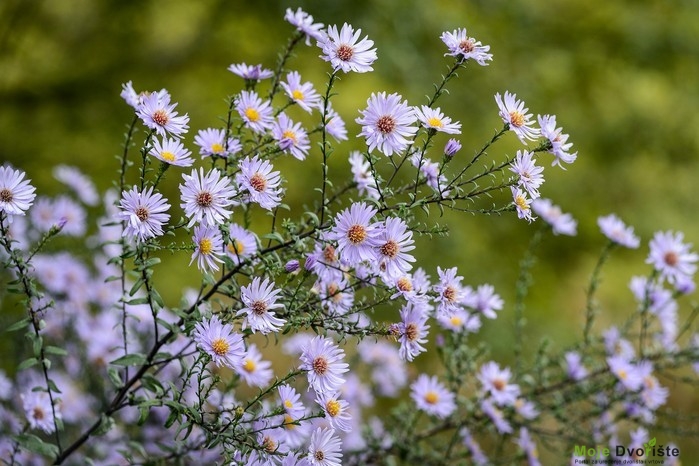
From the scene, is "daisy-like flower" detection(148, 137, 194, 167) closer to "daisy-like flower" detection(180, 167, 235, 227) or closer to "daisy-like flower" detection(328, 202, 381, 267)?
"daisy-like flower" detection(180, 167, 235, 227)

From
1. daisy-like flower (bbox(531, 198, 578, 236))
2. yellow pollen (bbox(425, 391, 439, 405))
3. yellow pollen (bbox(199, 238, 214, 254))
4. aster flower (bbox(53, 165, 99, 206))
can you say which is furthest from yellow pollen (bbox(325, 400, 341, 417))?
aster flower (bbox(53, 165, 99, 206))

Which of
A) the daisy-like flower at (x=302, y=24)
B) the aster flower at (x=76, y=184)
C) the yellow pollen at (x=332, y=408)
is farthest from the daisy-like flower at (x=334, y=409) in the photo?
the aster flower at (x=76, y=184)

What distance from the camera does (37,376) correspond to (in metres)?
1.42

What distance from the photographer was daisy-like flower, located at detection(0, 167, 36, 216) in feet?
2.31

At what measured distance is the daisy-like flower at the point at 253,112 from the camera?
81 cm

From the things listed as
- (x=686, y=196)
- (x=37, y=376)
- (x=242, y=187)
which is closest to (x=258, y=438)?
(x=242, y=187)

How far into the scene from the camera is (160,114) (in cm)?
73

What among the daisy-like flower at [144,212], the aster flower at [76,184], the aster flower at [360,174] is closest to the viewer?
the daisy-like flower at [144,212]

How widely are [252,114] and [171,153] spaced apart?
0.41 ft

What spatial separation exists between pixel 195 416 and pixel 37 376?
0.84 meters

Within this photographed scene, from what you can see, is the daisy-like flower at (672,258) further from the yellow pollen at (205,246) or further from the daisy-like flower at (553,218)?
the yellow pollen at (205,246)

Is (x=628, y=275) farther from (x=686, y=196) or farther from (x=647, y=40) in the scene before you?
(x=647, y=40)

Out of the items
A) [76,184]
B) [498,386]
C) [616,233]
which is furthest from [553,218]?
[76,184]

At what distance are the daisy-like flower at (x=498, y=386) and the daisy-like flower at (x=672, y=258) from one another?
370mm
